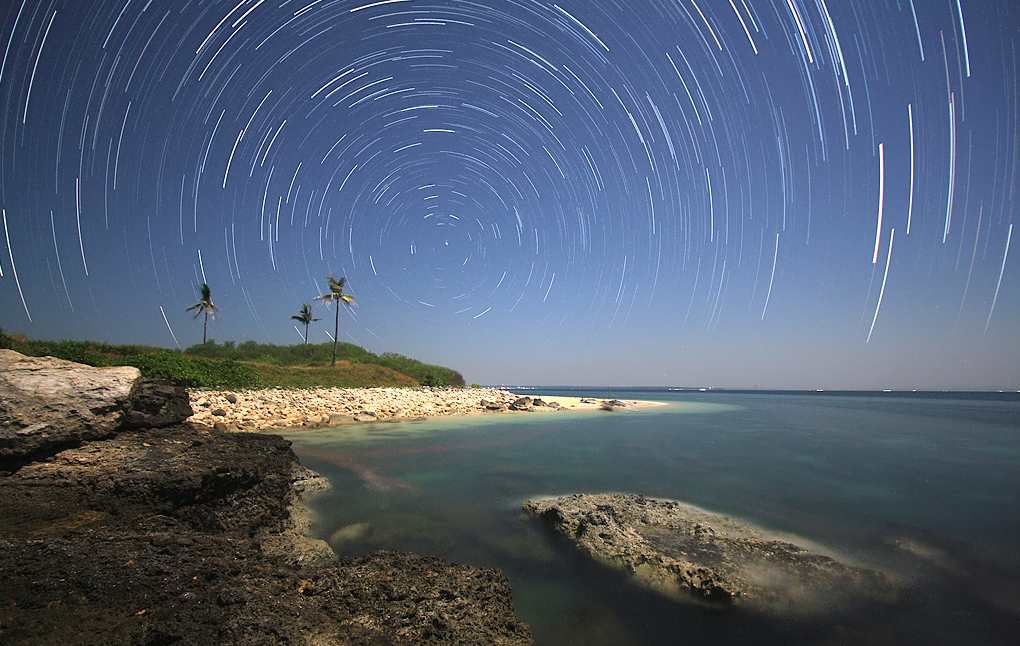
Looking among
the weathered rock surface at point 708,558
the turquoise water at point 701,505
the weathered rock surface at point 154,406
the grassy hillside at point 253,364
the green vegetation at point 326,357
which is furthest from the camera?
the green vegetation at point 326,357

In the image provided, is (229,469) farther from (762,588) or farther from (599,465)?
(599,465)

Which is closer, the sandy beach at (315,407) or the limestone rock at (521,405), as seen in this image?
the sandy beach at (315,407)

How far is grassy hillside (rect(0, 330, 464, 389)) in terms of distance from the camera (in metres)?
21.8

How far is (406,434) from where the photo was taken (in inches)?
667

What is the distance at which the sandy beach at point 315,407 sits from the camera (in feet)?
53.2

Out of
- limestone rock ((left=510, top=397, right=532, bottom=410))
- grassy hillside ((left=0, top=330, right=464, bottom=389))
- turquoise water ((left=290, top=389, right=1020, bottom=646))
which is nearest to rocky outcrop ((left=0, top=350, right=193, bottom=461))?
→ turquoise water ((left=290, top=389, right=1020, bottom=646))

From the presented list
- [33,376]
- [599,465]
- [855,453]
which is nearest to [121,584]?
[33,376]

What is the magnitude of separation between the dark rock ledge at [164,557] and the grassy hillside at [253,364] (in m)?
14.6

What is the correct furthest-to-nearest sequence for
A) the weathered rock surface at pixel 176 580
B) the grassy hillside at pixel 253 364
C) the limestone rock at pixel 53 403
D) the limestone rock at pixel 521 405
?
the limestone rock at pixel 521 405
the grassy hillside at pixel 253 364
the limestone rock at pixel 53 403
the weathered rock surface at pixel 176 580

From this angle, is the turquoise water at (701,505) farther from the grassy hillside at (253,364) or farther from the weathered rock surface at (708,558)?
the grassy hillside at (253,364)

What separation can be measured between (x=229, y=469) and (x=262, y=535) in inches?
48.1

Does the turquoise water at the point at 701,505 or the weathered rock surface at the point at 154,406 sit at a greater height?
the weathered rock surface at the point at 154,406

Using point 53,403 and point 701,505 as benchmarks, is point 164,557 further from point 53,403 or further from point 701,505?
point 701,505


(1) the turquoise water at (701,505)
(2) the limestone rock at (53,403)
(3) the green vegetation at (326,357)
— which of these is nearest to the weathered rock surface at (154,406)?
(2) the limestone rock at (53,403)
